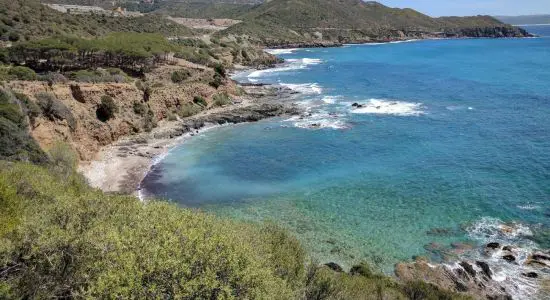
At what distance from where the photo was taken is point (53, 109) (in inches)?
1778

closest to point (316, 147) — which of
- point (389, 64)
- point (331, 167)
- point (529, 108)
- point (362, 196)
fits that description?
point (331, 167)

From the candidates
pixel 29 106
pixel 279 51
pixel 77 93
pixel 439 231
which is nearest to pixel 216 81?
pixel 77 93

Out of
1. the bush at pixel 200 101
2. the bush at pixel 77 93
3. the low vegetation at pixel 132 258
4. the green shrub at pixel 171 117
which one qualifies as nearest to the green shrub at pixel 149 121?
the green shrub at pixel 171 117

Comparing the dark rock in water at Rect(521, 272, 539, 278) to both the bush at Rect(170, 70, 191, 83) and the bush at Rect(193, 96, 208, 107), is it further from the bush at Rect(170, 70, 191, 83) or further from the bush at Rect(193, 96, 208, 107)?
the bush at Rect(170, 70, 191, 83)

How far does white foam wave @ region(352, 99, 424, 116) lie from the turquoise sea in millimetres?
180

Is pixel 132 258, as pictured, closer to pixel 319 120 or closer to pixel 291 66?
pixel 319 120

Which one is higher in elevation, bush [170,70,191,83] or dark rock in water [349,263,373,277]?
bush [170,70,191,83]

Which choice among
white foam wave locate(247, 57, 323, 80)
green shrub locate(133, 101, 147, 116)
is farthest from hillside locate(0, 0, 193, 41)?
white foam wave locate(247, 57, 323, 80)

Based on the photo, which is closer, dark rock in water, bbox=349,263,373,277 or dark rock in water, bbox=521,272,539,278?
dark rock in water, bbox=349,263,373,277

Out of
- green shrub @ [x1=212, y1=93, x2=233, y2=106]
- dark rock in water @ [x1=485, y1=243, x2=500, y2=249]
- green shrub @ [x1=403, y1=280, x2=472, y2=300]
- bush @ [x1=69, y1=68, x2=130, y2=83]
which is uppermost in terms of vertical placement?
bush @ [x1=69, y1=68, x2=130, y2=83]

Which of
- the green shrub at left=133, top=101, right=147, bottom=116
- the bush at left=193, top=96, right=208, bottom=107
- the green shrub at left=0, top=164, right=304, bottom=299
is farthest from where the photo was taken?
the bush at left=193, top=96, right=208, bottom=107

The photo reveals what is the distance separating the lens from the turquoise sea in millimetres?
33969

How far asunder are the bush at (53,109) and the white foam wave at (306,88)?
4958 centimetres

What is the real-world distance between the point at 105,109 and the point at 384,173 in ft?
109
